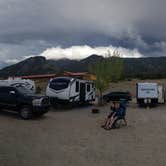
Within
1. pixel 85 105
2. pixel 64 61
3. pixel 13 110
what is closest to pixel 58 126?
pixel 13 110

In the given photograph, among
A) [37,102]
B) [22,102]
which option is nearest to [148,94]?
[37,102]

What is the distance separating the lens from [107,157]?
11562 millimetres

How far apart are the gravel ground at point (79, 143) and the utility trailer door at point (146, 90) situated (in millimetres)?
12260

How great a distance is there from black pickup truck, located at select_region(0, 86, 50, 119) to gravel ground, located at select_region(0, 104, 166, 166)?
1.01 m

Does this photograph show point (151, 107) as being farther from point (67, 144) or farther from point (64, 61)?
point (64, 61)

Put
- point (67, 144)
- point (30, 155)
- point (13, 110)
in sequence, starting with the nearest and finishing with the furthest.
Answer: point (30, 155) < point (67, 144) < point (13, 110)

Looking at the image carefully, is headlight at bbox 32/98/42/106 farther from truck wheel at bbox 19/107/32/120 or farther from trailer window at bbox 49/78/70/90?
trailer window at bbox 49/78/70/90

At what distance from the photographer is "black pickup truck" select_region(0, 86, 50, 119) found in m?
21.1

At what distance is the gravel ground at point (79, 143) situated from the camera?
11.0 metres

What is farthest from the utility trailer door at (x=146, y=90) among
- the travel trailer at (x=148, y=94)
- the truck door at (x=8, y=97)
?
the truck door at (x=8, y=97)

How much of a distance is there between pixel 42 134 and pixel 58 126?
109 inches

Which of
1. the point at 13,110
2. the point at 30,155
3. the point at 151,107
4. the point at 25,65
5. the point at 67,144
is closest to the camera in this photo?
the point at 30,155

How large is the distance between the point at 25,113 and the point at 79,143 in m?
7.83

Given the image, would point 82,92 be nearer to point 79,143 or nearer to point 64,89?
point 64,89
